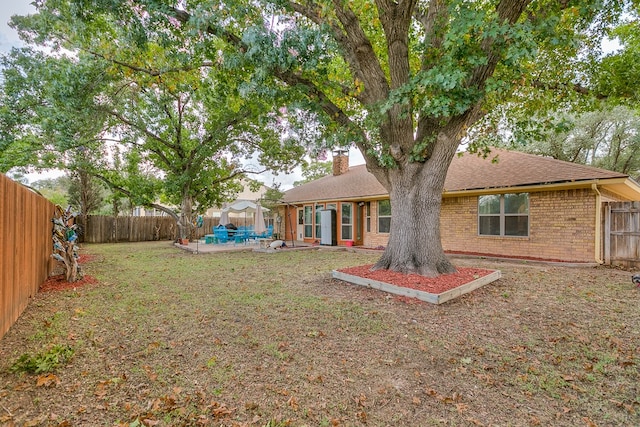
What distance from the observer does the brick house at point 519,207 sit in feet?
27.9

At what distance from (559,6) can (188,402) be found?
886 cm

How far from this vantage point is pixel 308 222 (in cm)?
1770

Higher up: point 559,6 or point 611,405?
point 559,6

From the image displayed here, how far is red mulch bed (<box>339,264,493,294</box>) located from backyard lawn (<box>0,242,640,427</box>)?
378 mm

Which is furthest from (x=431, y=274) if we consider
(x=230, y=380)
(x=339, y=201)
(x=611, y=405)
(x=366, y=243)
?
(x=339, y=201)

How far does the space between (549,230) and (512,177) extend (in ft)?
6.81

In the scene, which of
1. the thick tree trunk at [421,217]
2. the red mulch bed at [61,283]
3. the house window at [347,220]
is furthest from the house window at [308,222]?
the red mulch bed at [61,283]

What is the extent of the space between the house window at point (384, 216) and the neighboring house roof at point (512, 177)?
0.72 metres

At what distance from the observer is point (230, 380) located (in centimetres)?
274

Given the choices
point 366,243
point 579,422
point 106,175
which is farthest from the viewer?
point 106,175

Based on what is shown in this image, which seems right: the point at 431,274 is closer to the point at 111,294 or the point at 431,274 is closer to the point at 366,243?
the point at 111,294

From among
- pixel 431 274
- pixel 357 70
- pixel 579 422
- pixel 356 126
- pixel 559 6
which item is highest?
pixel 559 6

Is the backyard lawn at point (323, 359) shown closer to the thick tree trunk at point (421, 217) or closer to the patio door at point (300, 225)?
the thick tree trunk at point (421, 217)

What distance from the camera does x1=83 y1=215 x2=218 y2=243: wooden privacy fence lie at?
1755 cm
